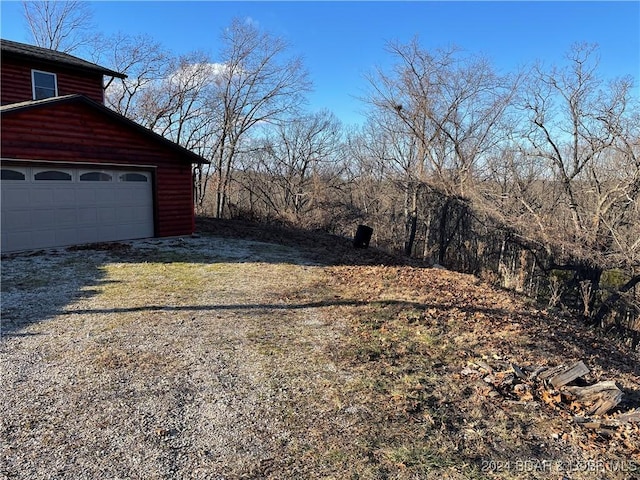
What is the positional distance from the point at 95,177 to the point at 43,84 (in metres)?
5.07

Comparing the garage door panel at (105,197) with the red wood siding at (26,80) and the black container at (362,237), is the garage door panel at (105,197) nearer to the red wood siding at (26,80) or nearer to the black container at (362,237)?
the red wood siding at (26,80)

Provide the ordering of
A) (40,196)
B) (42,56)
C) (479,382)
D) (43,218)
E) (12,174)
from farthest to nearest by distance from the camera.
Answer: (42,56) → (43,218) → (40,196) → (12,174) → (479,382)

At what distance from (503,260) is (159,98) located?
2185 cm

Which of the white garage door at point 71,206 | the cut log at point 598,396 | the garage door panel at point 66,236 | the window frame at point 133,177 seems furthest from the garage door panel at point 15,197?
the cut log at point 598,396

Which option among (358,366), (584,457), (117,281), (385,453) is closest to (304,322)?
(358,366)

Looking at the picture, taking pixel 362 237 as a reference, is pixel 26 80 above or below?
above

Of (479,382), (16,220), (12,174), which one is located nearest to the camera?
(479,382)

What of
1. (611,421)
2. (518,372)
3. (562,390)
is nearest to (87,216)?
(518,372)

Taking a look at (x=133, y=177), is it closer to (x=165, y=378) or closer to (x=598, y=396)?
(x=165, y=378)

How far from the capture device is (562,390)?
3.37 meters

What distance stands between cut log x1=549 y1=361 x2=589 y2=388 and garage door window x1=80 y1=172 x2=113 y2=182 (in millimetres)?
10222

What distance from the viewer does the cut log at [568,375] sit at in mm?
3422

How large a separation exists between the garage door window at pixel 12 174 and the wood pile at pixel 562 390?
31.4 ft

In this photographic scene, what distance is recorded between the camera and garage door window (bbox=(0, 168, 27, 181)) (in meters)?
8.48
